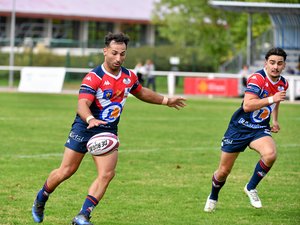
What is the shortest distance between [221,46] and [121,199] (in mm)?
38946

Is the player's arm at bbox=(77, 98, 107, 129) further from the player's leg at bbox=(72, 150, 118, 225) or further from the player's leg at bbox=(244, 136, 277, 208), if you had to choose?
the player's leg at bbox=(244, 136, 277, 208)

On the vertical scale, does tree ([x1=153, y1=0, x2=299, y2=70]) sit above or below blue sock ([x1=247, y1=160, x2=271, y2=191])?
above

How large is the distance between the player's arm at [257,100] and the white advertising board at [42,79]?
2845 cm

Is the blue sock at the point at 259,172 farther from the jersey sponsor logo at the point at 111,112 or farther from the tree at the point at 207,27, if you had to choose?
the tree at the point at 207,27

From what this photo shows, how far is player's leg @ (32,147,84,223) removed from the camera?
29.1 ft

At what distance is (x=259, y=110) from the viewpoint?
10289 mm

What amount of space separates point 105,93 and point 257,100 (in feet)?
6.80

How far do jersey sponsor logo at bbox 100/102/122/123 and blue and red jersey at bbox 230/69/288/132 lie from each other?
2009 mm

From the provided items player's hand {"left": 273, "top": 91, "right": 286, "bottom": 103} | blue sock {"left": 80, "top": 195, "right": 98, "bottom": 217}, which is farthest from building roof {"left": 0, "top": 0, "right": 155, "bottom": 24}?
blue sock {"left": 80, "top": 195, "right": 98, "bottom": 217}

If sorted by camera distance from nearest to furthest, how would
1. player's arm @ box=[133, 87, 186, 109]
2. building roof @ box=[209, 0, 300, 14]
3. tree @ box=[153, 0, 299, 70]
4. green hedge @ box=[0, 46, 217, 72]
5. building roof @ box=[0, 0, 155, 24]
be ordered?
1. player's arm @ box=[133, 87, 186, 109]
2. building roof @ box=[209, 0, 300, 14]
3. tree @ box=[153, 0, 299, 70]
4. green hedge @ box=[0, 46, 217, 72]
5. building roof @ box=[0, 0, 155, 24]

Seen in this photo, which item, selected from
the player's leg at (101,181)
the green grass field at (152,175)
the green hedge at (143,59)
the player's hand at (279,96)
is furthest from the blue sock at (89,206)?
the green hedge at (143,59)

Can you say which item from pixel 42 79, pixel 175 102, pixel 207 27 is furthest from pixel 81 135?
pixel 207 27

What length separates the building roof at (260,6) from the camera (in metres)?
36.9

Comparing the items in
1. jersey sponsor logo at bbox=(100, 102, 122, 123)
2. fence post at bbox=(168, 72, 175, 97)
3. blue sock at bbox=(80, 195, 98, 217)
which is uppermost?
jersey sponsor logo at bbox=(100, 102, 122, 123)
